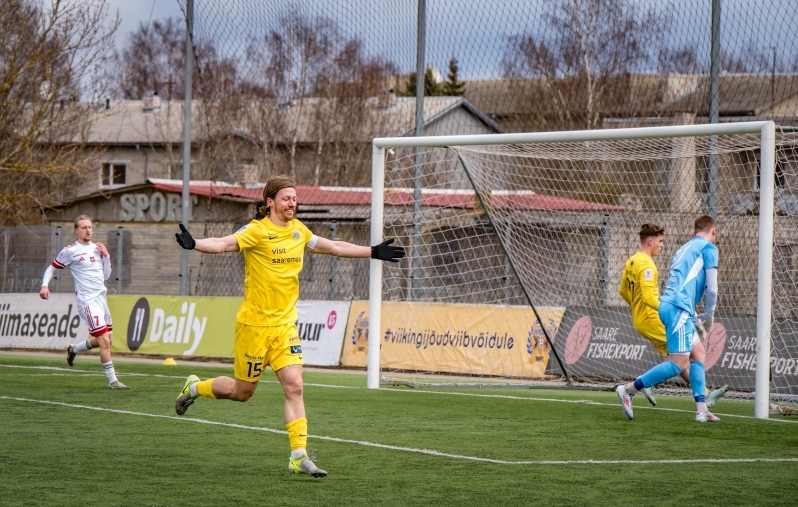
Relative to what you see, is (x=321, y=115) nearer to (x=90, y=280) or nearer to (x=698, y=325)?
(x=90, y=280)

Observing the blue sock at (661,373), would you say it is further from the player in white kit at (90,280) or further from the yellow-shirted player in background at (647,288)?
the player in white kit at (90,280)

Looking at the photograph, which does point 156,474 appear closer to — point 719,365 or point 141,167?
point 719,365

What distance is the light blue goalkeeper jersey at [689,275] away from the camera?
11242 millimetres

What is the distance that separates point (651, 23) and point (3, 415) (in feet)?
40.2

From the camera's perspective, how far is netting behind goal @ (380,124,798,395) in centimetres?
1590

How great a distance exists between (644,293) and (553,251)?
17.9 feet

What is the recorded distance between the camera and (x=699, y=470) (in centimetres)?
818

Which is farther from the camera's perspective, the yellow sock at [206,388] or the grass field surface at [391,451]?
the yellow sock at [206,388]

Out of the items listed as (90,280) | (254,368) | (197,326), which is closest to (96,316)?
(90,280)

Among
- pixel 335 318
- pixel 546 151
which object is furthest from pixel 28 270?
pixel 546 151

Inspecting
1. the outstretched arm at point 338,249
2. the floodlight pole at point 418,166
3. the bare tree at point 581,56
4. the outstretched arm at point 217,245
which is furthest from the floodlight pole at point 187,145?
the outstretched arm at point 217,245

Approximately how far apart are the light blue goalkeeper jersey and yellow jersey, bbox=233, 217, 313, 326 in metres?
4.71

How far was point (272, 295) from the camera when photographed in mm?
8008

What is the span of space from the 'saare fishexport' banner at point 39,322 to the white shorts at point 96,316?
27.3 feet
